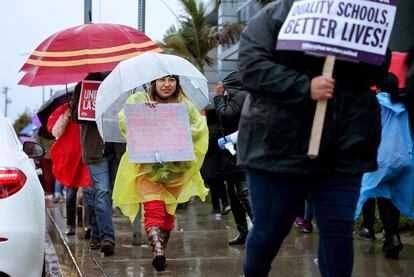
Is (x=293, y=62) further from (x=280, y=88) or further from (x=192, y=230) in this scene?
(x=192, y=230)

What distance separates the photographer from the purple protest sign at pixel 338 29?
11.3ft

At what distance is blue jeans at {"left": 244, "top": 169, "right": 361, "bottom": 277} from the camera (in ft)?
11.7

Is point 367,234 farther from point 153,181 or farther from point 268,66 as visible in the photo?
point 268,66

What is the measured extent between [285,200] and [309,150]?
0.34 metres

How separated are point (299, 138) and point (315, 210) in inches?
16.0

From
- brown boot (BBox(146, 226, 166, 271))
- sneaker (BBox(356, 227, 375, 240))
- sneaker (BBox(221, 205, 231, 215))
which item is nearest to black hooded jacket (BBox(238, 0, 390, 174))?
brown boot (BBox(146, 226, 166, 271))

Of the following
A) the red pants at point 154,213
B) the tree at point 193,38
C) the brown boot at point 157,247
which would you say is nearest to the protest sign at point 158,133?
the red pants at point 154,213

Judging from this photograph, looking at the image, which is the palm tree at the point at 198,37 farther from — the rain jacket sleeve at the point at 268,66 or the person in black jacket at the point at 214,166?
the rain jacket sleeve at the point at 268,66

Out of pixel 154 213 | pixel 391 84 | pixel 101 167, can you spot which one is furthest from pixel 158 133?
pixel 391 84

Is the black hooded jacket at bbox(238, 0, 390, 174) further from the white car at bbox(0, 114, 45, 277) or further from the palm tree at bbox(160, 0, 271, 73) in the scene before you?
the palm tree at bbox(160, 0, 271, 73)

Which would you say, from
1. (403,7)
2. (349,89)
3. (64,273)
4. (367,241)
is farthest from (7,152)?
(403,7)

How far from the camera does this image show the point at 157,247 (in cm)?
609

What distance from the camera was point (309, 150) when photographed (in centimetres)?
342

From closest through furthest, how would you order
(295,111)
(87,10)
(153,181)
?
(295,111), (153,181), (87,10)
